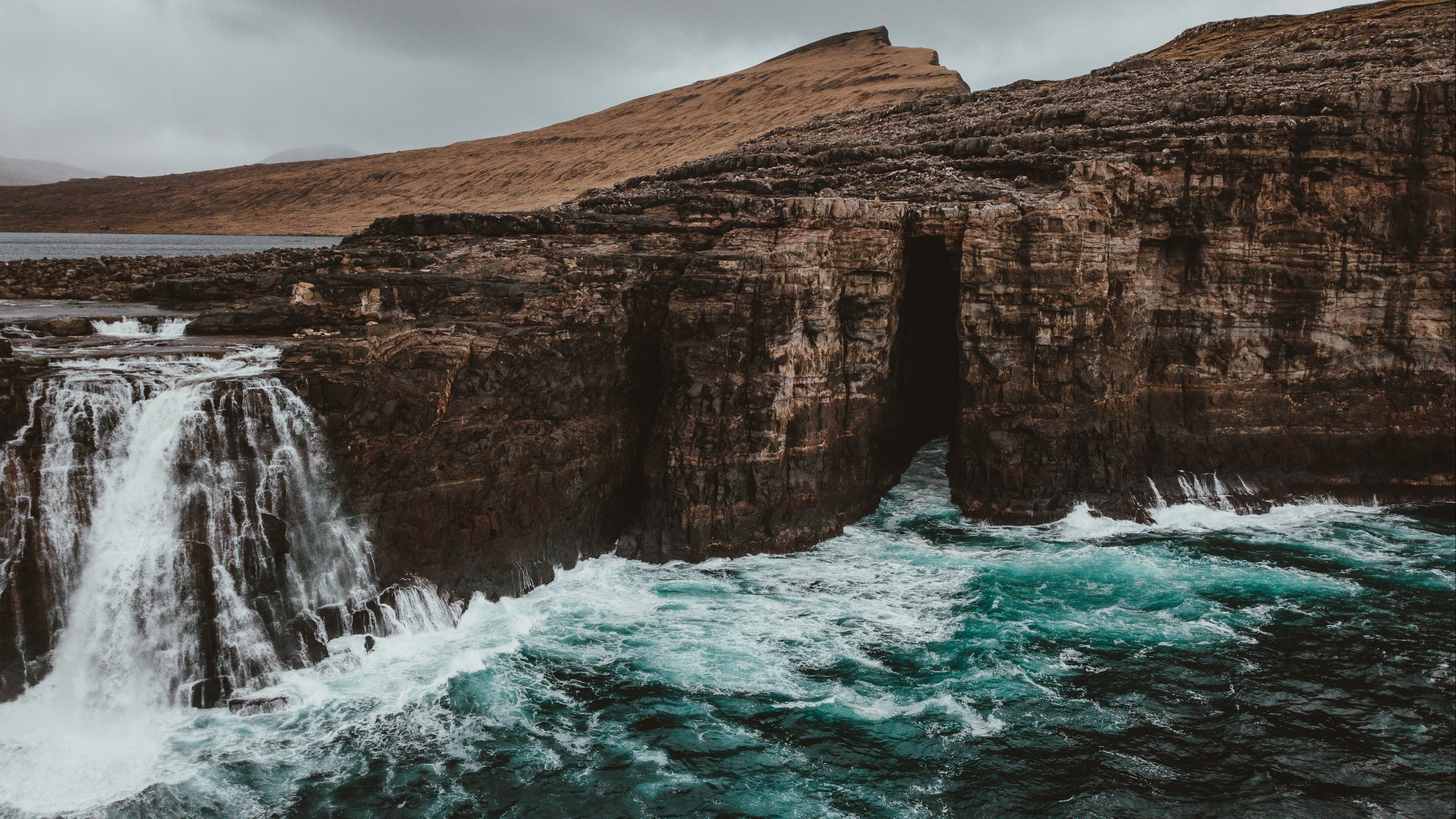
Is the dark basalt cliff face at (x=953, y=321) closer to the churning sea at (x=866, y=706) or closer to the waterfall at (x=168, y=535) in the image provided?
the churning sea at (x=866, y=706)

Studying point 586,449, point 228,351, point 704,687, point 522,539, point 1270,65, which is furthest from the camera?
point 1270,65

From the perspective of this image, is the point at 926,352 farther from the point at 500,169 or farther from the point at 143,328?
the point at 500,169

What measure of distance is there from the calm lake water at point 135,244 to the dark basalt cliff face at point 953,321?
53762 millimetres

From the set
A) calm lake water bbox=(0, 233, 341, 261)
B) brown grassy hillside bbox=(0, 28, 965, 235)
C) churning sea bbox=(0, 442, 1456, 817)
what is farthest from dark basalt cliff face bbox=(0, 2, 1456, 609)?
brown grassy hillside bbox=(0, 28, 965, 235)

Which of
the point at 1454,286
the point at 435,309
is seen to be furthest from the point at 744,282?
the point at 1454,286

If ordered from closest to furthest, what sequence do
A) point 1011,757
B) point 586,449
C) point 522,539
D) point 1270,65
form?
point 1011,757 → point 522,539 → point 586,449 → point 1270,65

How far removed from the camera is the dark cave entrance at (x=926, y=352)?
3203 cm

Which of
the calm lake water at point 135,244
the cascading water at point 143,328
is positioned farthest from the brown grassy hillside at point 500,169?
the cascading water at point 143,328

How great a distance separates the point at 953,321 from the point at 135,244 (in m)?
114

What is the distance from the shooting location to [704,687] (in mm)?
19688

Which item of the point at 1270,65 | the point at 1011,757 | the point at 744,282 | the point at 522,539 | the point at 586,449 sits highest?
the point at 1270,65

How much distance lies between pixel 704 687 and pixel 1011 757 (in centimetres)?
682

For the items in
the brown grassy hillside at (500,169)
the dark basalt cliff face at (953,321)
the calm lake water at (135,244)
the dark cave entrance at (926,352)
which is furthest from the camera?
the brown grassy hillside at (500,169)

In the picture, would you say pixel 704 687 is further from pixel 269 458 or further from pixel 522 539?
pixel 269 458
